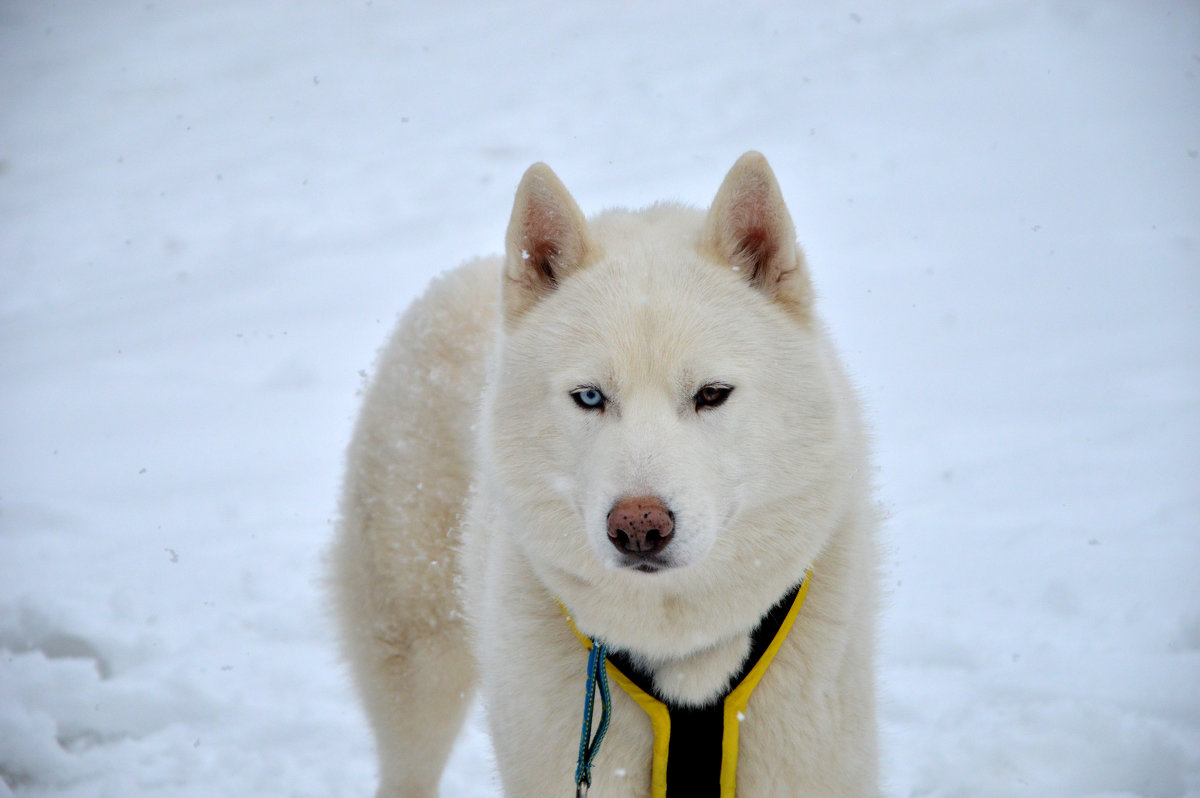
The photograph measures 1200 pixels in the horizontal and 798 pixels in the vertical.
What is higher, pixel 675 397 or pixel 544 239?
pixel 544 239

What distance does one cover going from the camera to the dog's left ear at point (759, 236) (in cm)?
226

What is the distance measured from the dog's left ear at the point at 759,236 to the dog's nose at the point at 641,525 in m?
0.72

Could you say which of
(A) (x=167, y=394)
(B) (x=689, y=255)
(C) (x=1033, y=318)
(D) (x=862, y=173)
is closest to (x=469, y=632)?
(B) (x=689, y=255)

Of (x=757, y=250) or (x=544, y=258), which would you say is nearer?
(x=757, y=250)

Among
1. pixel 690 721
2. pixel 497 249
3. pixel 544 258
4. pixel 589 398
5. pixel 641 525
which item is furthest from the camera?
pixel 497 249

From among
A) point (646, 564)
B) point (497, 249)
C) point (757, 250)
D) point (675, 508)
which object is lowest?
point (646, 564)

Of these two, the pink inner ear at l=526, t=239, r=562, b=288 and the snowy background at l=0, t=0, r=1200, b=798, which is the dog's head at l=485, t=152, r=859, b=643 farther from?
the snowy background at l=0, t=0, r=1200, b=798

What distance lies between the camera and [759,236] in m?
2.35

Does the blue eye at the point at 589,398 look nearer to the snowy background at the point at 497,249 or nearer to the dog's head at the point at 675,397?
the dog's head at the point at 675,397

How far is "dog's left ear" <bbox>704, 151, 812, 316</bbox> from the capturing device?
2256 millimetres

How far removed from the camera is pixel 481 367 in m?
3.24

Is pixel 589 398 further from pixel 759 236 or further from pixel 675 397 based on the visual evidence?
pixel 759 236

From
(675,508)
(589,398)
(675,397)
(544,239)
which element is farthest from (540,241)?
(675,508)

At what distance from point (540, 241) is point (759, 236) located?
582 millimetres
